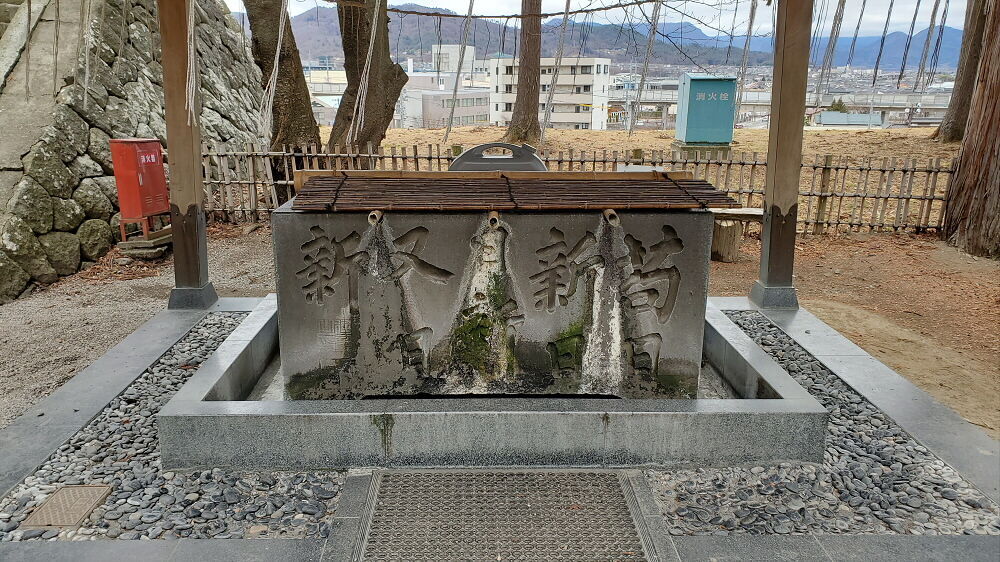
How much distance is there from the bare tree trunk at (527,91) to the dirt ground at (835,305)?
6186mm

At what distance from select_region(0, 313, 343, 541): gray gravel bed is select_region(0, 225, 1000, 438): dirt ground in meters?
1.21

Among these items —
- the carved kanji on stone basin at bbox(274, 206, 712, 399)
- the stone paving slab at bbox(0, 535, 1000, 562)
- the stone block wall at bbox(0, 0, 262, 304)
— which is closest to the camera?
the stone paving slab at bbox(0, 535, 1000, 562)

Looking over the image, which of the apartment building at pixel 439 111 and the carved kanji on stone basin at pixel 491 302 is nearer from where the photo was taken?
the carved kanji on stone basin at pixel 491 302

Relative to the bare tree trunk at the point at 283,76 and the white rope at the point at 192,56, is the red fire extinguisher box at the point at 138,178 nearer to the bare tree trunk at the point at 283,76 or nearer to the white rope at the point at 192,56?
the bare tree trunk at the point at 283,76

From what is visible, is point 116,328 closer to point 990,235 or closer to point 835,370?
point 835,370

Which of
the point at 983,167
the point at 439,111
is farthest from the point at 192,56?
the point at 439,111

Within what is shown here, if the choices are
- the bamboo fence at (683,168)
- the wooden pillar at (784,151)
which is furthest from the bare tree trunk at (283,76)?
the wooden pillar at (784,151)

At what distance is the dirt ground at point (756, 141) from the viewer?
13.5m

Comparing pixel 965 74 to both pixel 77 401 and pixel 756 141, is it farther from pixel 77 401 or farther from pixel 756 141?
pixel 77 401

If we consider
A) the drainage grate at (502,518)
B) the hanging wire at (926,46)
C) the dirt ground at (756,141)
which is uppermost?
the hanging wire at (926,46)

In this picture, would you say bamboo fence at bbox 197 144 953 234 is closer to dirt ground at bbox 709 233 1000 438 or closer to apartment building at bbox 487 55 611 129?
dirt ground at bbox 709 233 1000 438

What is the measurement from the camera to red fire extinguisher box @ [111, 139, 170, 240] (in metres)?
7.90

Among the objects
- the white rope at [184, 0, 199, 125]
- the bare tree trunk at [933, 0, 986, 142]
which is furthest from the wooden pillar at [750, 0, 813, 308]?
the bare tree trunk at [933, 0, 986, 142]

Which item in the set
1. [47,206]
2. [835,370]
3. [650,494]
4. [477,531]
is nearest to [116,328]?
[47,206]
